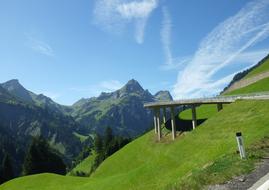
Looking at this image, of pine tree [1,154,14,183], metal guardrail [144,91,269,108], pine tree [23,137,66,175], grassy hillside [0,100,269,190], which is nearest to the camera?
grassy hillside [0,100,269,190]

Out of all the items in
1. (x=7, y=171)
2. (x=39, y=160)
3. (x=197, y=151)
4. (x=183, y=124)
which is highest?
(x=183, y=124)

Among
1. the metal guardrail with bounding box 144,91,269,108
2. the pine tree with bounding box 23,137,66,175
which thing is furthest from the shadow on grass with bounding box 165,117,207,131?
the pine tree with bounding box 23,137,66,175

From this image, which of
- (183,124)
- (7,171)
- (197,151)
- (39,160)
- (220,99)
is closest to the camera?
(197,151)

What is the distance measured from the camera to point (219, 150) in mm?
22391

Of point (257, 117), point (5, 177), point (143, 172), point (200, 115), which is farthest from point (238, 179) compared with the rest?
point (5, 177)

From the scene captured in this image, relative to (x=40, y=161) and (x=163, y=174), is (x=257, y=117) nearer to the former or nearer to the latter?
(x=163, y=174)

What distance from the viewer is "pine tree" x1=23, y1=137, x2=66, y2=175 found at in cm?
11231

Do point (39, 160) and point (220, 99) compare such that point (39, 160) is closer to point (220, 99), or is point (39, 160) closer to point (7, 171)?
point (7, 171)

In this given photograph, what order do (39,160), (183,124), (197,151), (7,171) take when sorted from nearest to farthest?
(197,151)
(183,124)
(39,160)
(7,171)

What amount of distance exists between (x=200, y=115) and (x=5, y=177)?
251ft

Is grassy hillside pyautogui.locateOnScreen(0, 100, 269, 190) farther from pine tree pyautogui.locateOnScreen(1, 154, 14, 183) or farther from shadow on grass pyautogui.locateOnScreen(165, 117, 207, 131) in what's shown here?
pine tree pyautogui.locateOnScreen(1, 154, 14, 183)

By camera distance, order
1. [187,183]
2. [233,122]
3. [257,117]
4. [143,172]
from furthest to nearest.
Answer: [233,122] < [257,117] < [143,172] < [187,183]

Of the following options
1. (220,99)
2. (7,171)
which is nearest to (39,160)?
(7,171)

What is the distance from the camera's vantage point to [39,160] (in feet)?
377
